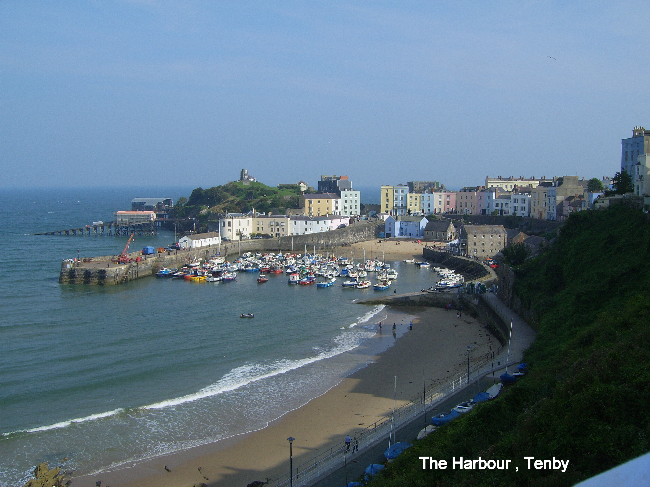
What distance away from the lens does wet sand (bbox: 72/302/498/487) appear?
12641 millimetres

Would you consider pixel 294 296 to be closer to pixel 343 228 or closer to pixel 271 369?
pixel 271 369

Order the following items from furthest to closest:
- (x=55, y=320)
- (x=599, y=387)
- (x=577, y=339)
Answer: (x=55, y=320) < (x=577, y=339) < (x=599, y=387)

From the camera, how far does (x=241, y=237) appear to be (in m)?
58.1

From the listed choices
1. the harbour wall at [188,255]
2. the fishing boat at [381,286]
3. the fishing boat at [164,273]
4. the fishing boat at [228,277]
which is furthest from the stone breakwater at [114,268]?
the fishing boat at [381,286]

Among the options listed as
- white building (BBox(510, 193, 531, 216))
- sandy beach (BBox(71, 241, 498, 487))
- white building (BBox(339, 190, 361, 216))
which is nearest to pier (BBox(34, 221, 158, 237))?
white building (BBox(339, 190, 361, 216))

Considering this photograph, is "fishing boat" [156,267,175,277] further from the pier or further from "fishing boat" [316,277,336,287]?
the pier

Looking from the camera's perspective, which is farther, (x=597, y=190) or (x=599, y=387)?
(x=597, y=190)

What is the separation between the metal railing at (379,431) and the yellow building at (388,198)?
57479 millimetres

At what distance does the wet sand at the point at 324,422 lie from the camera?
41.5 feet

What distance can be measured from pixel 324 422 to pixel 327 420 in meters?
0.14

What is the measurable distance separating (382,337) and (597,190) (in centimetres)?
3319

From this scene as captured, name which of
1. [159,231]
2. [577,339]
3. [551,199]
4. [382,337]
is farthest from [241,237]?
[577,339]

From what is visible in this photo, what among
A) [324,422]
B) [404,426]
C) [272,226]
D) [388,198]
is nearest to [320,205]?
[388,198]

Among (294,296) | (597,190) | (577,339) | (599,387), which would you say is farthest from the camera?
(597,190)
